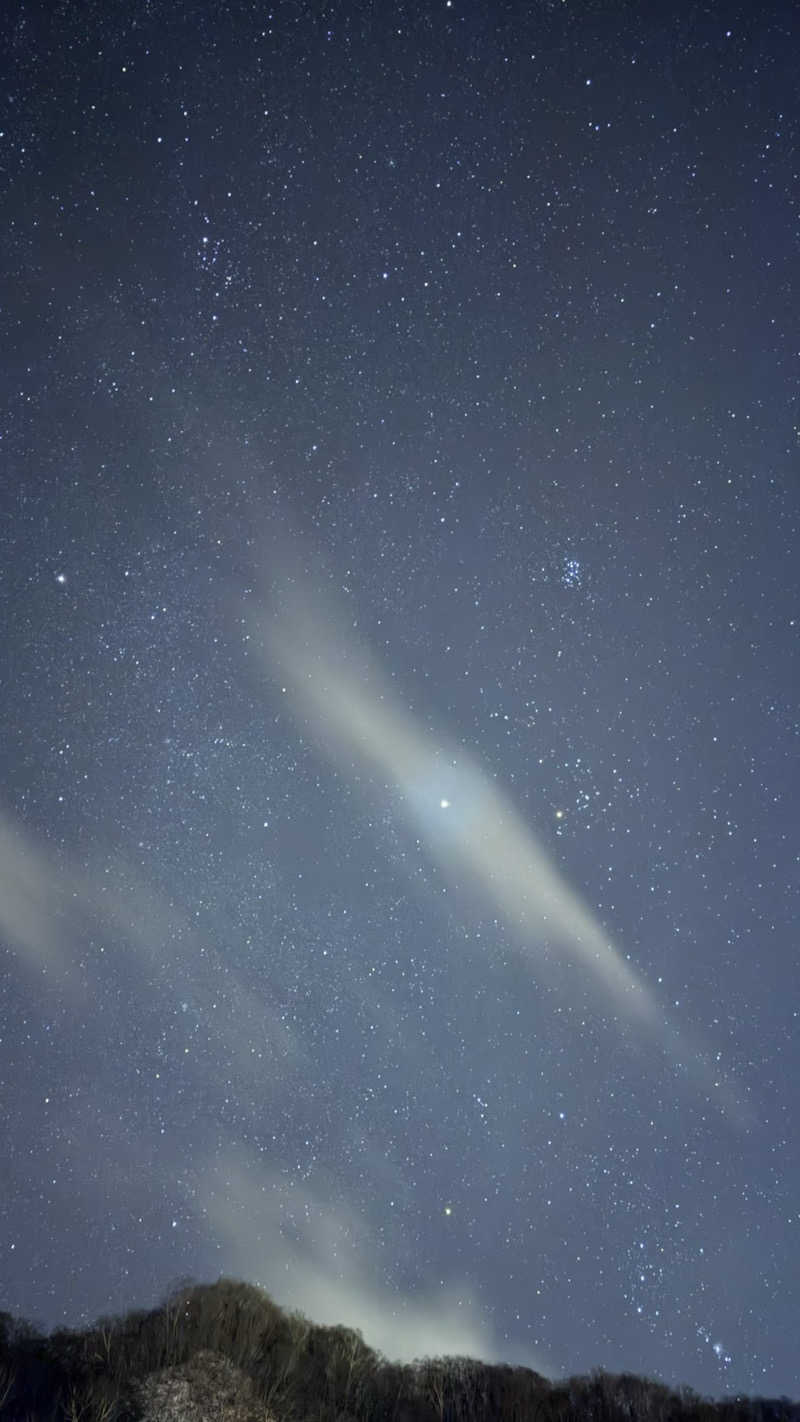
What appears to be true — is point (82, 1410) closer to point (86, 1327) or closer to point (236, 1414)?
point (236, 1414)

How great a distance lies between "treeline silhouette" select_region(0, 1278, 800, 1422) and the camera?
934 inches

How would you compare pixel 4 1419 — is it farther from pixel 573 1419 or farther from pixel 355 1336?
pixel 573 1419

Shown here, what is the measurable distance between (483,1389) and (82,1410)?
11186 mm

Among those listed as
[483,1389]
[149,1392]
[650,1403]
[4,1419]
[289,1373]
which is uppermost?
[650,1403]

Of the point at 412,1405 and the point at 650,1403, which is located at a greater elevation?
the point at 650,1403

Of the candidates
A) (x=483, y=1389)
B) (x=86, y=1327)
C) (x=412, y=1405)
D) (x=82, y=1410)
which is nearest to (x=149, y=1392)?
(x=82, y=1410)

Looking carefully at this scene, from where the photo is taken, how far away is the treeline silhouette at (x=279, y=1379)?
2373 centimetres

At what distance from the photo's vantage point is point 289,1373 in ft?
88.6

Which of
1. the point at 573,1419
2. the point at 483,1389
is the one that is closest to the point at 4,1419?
the point at 483,1389

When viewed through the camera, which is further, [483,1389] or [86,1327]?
[483,1389]

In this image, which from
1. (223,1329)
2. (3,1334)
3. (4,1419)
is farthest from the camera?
Result: (223,1329)

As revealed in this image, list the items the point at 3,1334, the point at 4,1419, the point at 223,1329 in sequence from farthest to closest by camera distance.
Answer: the point at 223,1329
the point at 3,1334
the point at 4,1419

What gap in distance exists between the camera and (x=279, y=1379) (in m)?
26.2

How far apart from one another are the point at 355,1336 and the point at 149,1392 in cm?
803
